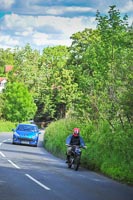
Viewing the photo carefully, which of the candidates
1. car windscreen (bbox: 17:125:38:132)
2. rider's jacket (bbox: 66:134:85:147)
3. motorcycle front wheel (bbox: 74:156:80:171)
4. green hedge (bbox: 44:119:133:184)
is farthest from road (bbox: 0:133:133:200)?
car windscreen (bbox: 17:125:38:132)

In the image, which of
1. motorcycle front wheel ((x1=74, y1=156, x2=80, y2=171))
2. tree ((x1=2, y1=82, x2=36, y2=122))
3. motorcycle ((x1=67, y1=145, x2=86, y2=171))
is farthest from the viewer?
tree ((x1=2, y1=82, x2=36, y2=122))

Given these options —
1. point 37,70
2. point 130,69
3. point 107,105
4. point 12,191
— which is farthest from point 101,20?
point 37,70

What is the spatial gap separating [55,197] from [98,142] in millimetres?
9825

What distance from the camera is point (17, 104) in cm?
8775

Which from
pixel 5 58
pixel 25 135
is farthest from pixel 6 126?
pixel 5 58

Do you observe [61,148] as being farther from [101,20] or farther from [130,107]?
[130,107]

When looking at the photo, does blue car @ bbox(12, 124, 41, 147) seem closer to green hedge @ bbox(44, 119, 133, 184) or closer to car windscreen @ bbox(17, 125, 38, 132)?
car windscreen @ bbox(17, 125, 38, 132)

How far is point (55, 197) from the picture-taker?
A: 12.0 meters

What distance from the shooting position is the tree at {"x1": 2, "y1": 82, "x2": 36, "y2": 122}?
86875 millimetres

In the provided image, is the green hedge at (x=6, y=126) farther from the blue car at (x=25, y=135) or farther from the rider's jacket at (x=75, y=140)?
the rider's jacket at (x=75, y=140)

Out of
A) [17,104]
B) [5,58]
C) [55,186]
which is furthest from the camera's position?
[5,58]

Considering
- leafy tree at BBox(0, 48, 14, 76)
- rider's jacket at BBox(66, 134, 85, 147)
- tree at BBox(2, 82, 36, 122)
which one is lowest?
rider's jacket at BBox(66, 134, 85, 147)

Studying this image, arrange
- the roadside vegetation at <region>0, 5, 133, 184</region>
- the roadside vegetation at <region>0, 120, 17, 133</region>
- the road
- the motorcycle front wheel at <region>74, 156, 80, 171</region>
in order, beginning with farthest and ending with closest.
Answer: the roadside vegetation at <region>0, 120, 17, 133</region> < the motorcycle front wheel at <region>74, 156, 80, 171</region> < the roadside vegetation at <region>0, 5, 133, 184</region> < the road

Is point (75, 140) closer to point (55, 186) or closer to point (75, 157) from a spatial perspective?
point (75, 157)
